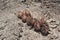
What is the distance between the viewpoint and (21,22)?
22.0 ft

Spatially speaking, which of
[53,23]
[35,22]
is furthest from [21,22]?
[53,23]

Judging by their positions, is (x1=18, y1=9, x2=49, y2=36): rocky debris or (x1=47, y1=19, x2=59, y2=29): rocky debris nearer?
(x1=18, y1=9, x2=49, y2=36): rocky debris

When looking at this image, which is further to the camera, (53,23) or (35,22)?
(53,23)

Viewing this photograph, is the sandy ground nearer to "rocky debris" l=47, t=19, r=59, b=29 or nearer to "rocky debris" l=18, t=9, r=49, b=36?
"rocky debris" l=47, t=19, r=59, b=29

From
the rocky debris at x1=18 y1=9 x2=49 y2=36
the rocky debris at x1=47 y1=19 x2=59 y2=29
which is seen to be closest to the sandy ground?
the rocky debris at x1=47 y1=19 x2=59 y2=29

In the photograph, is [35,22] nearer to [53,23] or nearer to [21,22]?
[21,22]

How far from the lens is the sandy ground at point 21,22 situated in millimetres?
6007

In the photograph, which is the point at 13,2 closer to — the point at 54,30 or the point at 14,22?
the point at 14,22

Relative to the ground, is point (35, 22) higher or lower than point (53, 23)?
higher

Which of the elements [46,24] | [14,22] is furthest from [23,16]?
[46,24]

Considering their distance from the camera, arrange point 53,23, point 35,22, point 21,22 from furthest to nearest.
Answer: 1. point 53,23
2. point 21,22
3. point 35,22

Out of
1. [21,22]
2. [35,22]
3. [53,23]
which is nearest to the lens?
[35,22]

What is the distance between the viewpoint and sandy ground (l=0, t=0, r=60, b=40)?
6.01m

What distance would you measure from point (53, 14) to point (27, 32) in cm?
162
